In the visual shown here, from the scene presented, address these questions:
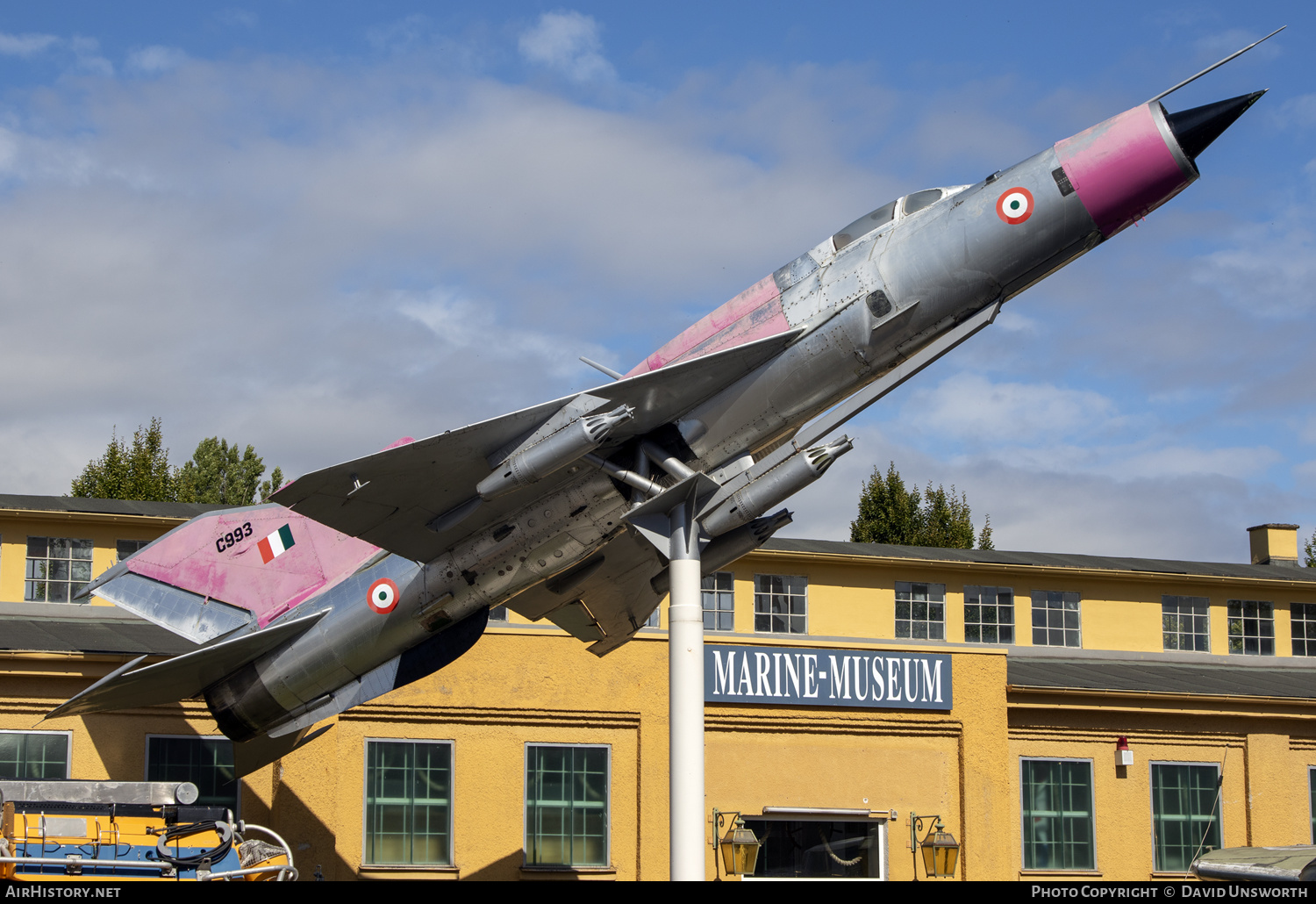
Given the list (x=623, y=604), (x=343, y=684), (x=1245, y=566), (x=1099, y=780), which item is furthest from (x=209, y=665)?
(x=1245, y=566)

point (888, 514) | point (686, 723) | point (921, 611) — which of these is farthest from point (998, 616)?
point (888, 514)

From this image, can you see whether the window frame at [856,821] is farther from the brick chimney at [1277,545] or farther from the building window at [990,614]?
the brick chimney at [1277,545]

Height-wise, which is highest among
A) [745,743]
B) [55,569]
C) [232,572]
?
[55,569]

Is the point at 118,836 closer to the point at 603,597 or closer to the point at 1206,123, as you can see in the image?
the point at 603,597

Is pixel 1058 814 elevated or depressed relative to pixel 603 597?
depressed

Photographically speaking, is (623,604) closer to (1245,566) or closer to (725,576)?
(725,576)

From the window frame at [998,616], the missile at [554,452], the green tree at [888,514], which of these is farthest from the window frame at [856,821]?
the green tree at [888,514]

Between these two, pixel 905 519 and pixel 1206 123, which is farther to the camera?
pixel 905 519

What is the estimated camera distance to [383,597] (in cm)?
1627

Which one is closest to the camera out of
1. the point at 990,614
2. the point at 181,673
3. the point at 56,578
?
the point at 181,673

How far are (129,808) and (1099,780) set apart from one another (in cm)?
1564

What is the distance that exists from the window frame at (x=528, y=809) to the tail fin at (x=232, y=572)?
526cm

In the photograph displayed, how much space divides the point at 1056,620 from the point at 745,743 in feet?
28.3

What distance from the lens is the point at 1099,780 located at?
2316 cm
